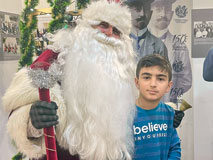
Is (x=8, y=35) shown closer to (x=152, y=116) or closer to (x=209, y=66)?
(x=152, y=116)

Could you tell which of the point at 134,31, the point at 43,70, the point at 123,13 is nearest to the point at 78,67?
the point at 43,70

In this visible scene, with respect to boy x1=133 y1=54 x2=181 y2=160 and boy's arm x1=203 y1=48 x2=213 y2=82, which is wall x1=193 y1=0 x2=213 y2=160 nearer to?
boy's arm x1=203 y1=48 x2=213 y2=82

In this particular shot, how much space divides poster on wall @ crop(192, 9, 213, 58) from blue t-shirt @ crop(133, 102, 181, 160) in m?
0.97

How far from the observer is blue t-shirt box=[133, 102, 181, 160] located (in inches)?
38.2

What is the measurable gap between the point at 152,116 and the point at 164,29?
100 centimetres

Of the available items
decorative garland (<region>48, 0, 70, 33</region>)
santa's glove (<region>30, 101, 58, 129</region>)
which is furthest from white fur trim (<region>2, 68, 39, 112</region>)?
decorative garland (<region>48, 0, 70, 33</region>)

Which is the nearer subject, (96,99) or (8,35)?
(96,99)

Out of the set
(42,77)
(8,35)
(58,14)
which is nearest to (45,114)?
(42,77)

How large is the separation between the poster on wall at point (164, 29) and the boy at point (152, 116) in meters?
0.78

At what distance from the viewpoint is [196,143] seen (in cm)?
187

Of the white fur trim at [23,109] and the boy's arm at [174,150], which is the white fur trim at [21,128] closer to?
the white fur trim at [23,109]

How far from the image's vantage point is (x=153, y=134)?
97cm

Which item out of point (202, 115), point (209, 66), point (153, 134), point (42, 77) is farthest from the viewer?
point (202, 115)

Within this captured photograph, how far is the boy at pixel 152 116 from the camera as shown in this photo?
37.5 inches
